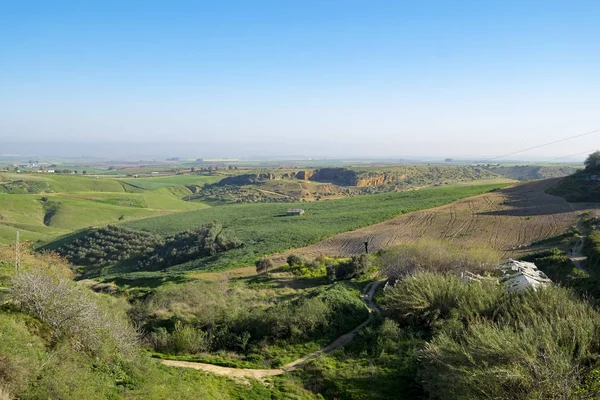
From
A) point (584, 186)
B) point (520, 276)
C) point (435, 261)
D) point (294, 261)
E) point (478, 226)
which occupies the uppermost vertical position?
point (584, 186)

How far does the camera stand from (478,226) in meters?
45.2

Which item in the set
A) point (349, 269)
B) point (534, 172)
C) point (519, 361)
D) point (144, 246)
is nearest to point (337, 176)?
point (534, 172)

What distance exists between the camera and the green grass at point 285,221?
44562 millimetres

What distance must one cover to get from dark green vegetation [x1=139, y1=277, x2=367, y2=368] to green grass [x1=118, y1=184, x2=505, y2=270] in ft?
57.1

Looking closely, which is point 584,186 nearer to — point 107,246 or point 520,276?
point 520,276

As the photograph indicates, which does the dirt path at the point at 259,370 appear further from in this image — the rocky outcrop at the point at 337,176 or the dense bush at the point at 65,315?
the rocky outcrop at the point at 337,176

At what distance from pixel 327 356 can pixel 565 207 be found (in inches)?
1758

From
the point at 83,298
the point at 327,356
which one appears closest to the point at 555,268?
the point at 327,356

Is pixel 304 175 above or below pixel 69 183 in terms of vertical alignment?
above

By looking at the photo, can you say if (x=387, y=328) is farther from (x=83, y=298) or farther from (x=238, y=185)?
(x=238, y=185)

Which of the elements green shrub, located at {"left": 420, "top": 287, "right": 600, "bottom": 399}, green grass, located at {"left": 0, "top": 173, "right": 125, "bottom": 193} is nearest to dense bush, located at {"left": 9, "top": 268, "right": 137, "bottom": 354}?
green shrub, located at {"left": 420, "top": 287, "right": 600, "bottom": 399}

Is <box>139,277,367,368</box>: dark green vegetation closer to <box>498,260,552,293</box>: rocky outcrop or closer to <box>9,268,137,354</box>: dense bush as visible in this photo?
<box>9,268,137,354</box>: dense bush

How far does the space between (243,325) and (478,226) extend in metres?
35.5

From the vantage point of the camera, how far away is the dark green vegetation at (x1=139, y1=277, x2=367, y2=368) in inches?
648
